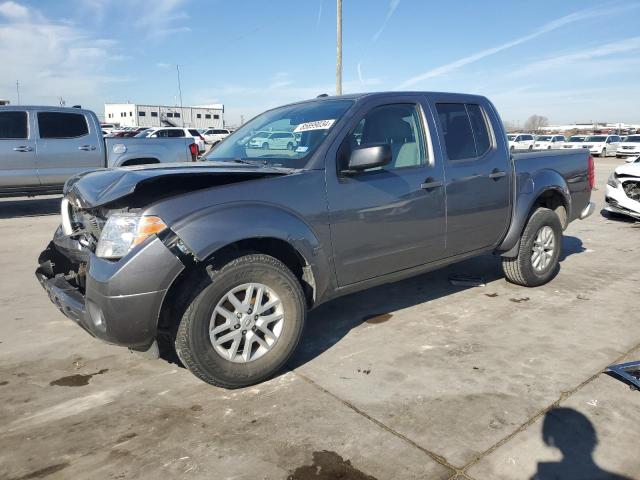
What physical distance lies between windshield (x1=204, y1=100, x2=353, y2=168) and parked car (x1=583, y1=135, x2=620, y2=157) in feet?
112

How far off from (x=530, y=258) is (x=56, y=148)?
8700 mm

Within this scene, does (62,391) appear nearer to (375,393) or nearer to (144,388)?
(144,388)

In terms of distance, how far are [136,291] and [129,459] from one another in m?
0.82

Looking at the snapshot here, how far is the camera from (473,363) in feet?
11.0

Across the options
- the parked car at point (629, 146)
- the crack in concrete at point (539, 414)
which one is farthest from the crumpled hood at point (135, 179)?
the parked car at point (629, 146)

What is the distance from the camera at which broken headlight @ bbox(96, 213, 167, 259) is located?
2.63 meters

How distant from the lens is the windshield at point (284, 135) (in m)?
3.48

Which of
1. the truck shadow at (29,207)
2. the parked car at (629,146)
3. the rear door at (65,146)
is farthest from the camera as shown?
the parked car at (629,146)

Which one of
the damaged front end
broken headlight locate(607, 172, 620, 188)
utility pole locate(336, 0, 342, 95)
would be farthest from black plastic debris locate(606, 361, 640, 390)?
utility pole locate(336, 0, 342, 95)

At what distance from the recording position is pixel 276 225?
117 inches

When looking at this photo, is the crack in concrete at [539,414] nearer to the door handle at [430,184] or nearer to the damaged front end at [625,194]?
the door handle at [430,184]

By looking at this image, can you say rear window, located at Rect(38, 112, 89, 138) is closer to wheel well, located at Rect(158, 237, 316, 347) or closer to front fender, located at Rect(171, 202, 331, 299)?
wheel well, located at Rect(158, 237, 316, 347)

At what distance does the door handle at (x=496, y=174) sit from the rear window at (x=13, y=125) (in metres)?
8.67

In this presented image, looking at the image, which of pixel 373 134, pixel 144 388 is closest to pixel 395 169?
pixel 373 134
